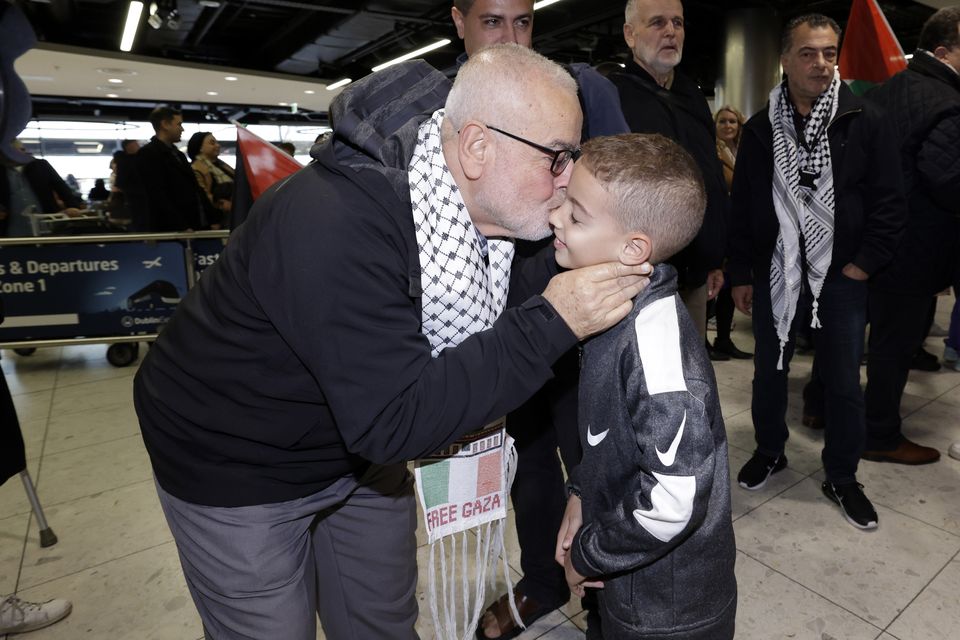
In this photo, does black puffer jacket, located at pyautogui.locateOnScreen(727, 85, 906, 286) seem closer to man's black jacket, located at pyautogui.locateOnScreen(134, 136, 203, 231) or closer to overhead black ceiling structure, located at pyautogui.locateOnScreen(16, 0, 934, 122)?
man's black jacket, located at pyautogui.locateOnScreen(134, 136, 203, 231)

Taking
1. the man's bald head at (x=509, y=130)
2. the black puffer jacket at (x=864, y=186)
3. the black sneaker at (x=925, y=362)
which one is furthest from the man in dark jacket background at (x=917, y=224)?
the man's bald head at (x=509, y=130)

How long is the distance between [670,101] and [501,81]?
1.21m

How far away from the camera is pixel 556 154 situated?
1038mm

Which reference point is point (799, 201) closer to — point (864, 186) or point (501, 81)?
point (864, 186)

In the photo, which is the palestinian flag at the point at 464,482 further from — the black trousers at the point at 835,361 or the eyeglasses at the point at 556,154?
the black trousers at the point at 835,361

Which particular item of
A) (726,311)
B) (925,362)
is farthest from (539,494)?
(925,362)

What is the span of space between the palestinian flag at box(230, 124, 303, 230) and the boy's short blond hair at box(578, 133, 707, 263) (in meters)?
1.69

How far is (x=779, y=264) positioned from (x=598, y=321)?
65.9 inches

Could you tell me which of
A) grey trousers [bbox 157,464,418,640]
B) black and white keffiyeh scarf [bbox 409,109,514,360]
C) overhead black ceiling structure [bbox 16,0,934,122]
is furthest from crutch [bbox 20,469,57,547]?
overhead black ceiling structure [bbox 16,0,934,122]

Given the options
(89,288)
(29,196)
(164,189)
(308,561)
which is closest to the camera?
(308,561)

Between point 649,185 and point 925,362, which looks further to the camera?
point 925,362

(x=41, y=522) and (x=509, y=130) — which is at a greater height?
(x=509, y=130)

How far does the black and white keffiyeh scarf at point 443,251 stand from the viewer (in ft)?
3.22

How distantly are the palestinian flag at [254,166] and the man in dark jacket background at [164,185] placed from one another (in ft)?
8.65
